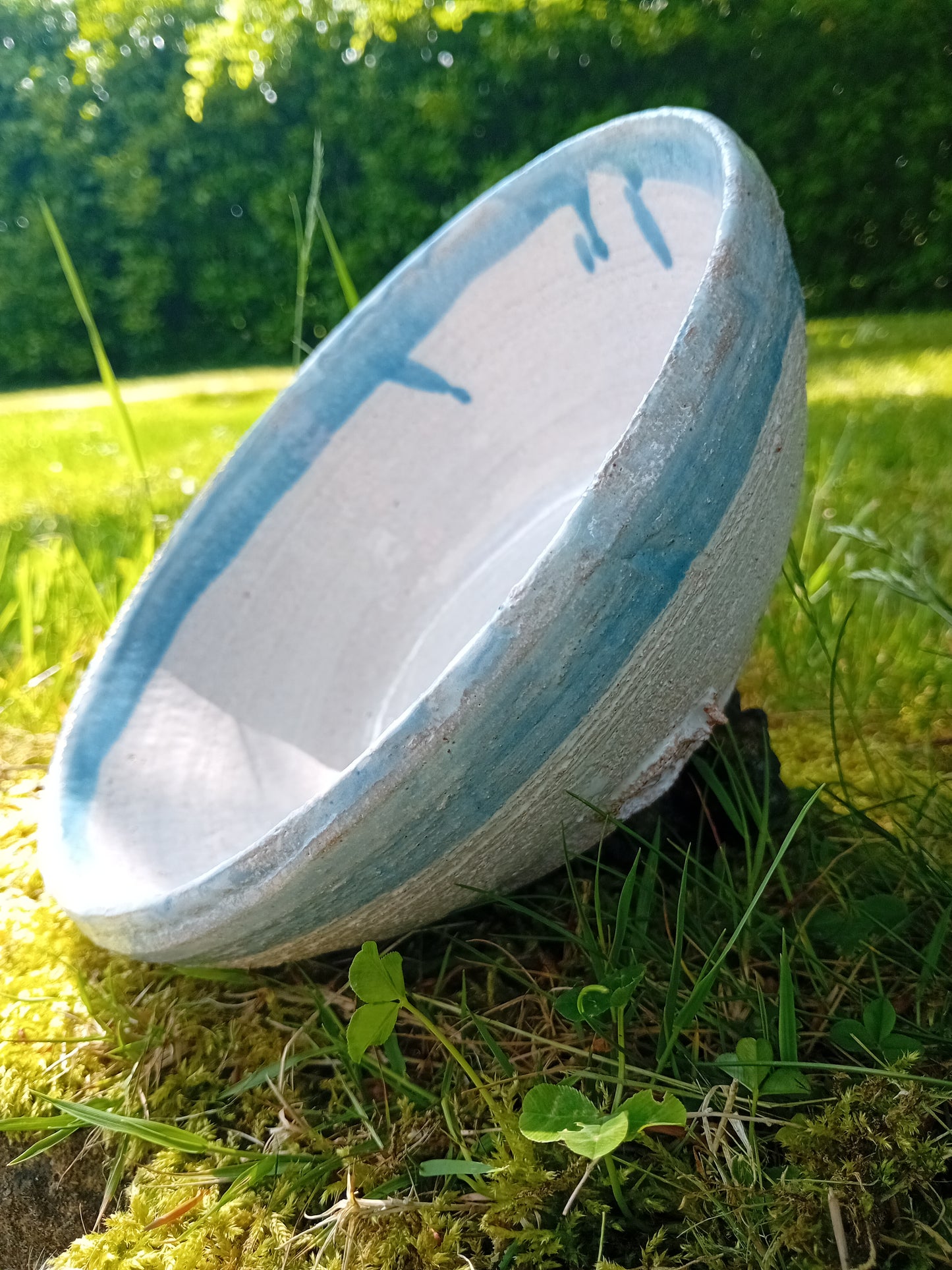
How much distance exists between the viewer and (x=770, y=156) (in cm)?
550

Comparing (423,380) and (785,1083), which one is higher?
(423,380)

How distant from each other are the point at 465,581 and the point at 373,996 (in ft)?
2.55

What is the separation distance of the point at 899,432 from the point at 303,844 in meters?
2.68

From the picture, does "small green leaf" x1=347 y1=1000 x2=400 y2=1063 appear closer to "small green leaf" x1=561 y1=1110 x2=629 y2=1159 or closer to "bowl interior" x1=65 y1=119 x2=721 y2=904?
"small green leaf" x1=561 y1=1110 x2=629 y2=1159

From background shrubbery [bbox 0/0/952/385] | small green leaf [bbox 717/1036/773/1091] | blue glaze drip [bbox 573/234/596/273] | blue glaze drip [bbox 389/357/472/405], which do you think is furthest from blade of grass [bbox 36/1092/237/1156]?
background shrubbery [bbox 0/0/952/385]

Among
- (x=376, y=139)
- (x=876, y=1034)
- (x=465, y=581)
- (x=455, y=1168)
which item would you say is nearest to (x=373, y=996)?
(x=455, y=1168)

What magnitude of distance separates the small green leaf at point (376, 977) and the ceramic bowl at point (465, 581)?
0.04 metres

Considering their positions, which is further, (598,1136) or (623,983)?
(623,983)

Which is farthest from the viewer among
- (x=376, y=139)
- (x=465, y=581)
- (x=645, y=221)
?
(x=376, y=139)

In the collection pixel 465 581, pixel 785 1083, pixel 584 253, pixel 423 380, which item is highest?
pixel 584 253

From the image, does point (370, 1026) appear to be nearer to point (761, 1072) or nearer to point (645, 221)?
point (761, 1072)

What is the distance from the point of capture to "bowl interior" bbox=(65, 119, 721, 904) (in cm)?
121

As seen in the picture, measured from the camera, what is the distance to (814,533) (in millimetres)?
1680

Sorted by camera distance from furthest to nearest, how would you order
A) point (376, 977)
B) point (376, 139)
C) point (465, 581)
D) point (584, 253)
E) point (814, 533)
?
1. point (376, 139)
2. point (814, 533)
3. point (465, 581)
4. point (584, 253)
5. point (376, 977)
